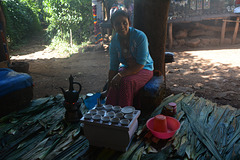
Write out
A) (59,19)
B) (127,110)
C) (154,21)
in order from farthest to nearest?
1. (59,19)
2. (154,21)
3. (127,110)

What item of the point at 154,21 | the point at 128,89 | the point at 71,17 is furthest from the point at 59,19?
the point at 128,89

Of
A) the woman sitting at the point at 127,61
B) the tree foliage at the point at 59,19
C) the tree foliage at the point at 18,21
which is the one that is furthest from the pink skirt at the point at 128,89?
the tree foliage at the point at 18,21

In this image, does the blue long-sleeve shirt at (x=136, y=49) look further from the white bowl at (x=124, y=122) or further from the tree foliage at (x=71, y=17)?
the tree foliage at (x=71, y=17)

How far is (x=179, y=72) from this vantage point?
5570mm

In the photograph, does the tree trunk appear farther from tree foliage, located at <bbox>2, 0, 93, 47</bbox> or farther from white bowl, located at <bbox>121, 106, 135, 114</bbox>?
tree foliage, located at <bbox>2, 0, 93, 47</bbox>

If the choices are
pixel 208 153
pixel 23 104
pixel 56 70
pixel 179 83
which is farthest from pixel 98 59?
pixel 208 153

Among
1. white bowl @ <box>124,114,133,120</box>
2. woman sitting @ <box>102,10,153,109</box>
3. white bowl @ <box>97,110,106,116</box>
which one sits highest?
woman sitting @ <box>102,10,153,109</box>

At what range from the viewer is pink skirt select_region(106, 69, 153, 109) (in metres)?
2.54

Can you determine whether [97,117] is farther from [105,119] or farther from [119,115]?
[119,115]

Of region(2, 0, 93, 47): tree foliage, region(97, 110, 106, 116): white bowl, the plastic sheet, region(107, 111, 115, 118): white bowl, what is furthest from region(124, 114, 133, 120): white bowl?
region(2, 0, 93, 47): tree foliage

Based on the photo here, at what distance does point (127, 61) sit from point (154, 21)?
3.21ft

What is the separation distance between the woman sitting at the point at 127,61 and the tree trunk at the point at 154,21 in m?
0.63

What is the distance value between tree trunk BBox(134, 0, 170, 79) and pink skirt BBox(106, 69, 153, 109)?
0.80 m

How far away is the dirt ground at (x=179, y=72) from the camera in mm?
4218
